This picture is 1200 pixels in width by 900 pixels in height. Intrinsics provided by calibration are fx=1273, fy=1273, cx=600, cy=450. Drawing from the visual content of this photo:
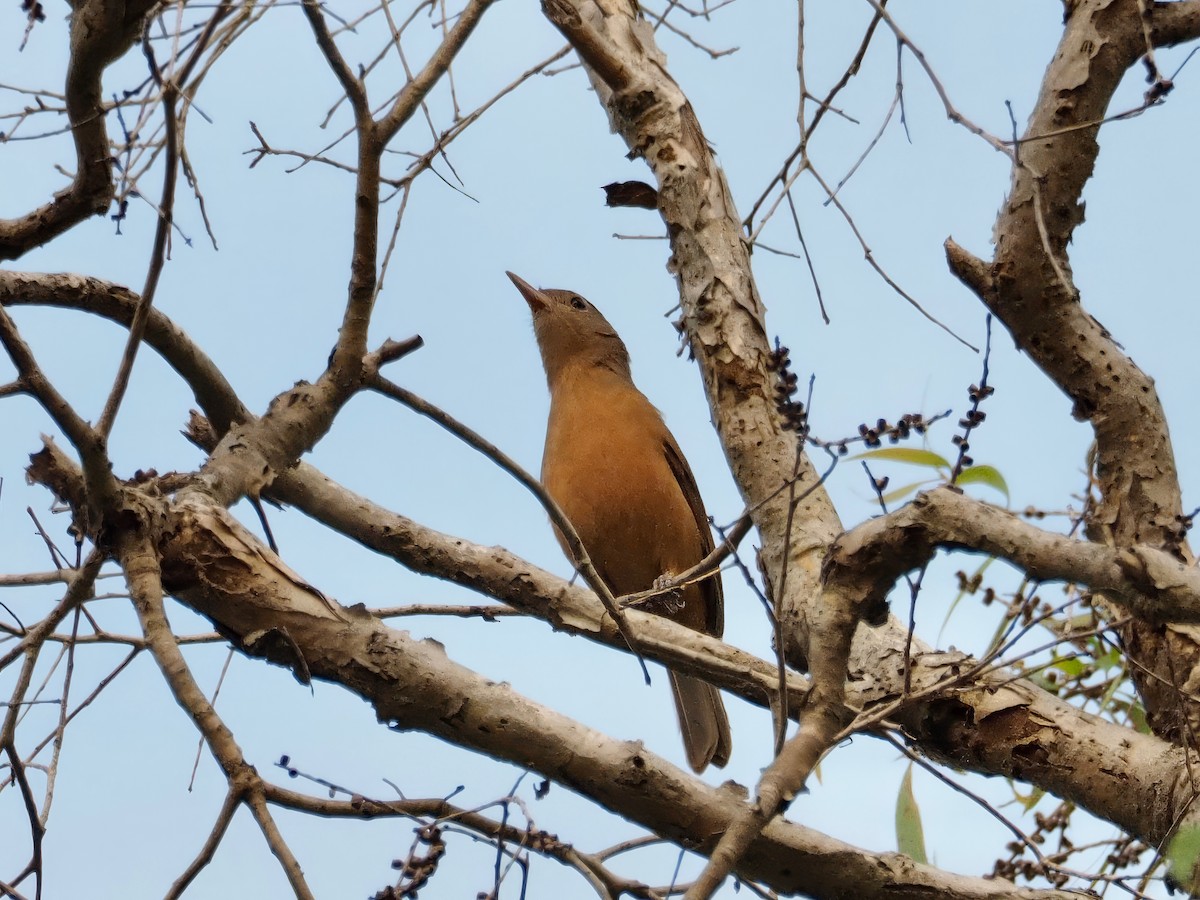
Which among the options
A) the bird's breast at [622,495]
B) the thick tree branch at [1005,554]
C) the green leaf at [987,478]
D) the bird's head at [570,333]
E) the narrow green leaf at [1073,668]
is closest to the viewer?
the thick tree branch at [1005,554]

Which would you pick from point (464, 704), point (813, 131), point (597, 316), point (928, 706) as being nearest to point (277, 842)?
point (464, 704)

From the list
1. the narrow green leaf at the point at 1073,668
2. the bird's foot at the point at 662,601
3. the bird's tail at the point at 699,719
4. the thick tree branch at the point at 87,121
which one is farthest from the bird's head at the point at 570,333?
the thick tree branch at the point at 87,121

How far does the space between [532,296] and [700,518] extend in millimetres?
1761

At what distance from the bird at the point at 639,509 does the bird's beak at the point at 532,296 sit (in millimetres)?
862

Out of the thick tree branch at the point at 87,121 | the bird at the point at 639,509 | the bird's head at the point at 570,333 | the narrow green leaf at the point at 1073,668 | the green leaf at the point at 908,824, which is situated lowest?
the green leaf at the point at 908,824

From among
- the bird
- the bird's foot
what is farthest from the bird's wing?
the bird's foot

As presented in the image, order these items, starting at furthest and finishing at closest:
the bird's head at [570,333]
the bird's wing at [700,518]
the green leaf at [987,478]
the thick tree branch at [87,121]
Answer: the bird's head at [570,333], the bird's wing at [700,518], the green leaf at [987,478], the thick tree branch at [87,121]

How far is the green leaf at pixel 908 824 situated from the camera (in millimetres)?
4047

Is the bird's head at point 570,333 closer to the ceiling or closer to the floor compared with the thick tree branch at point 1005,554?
closer to the ceiling

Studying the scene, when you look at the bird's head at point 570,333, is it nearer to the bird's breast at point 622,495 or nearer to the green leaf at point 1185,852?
the bird's breast at point 622,495

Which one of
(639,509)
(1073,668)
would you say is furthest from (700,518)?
(1073,668)

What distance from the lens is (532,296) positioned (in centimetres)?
698

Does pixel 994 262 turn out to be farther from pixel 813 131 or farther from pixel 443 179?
pixel 443 179

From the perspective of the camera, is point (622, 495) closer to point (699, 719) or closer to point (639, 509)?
point (639, 509)
